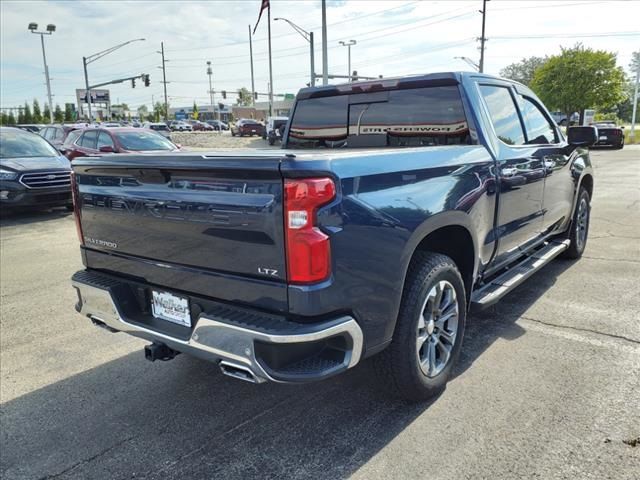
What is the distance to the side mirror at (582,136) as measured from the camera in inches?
196

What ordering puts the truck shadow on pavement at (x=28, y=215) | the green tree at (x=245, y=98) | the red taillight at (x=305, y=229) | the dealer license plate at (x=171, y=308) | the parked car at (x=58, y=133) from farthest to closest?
the green tree at (x=245, y=98) → the parked car at (x=58, y=133) → the truck shadow on pavement at (x=28, y=215) → the dealer license plate at (x=171, y=308) → the red taillight at (x=305, y=229)

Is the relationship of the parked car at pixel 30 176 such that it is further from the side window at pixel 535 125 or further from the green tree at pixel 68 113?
the green tree at pixel 68 113

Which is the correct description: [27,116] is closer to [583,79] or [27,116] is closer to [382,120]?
[583,79]

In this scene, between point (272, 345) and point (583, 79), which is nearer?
point (272, 345)

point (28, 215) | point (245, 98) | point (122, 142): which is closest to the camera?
point (28, 215)

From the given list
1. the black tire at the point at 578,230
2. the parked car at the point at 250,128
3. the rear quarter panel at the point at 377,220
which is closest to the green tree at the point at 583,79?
the parked car at the point at 250,128

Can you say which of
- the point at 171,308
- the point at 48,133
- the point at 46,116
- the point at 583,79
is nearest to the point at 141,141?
the point at 48,133

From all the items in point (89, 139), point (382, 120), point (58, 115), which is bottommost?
point (89, 139)

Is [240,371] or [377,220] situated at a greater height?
[377,220]

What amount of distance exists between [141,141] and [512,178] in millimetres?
10789

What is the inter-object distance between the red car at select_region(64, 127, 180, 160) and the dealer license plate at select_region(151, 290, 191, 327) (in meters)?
9.68

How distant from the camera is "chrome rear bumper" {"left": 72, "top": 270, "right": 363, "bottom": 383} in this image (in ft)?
7.39

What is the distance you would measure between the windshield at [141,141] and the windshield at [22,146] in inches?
65.8

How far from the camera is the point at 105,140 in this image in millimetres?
12844
